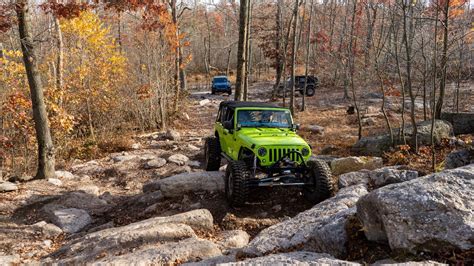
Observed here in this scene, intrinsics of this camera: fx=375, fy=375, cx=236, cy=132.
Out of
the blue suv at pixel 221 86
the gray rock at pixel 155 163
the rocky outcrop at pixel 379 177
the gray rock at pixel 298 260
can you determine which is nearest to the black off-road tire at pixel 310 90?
the blue suv at pixel 221 86

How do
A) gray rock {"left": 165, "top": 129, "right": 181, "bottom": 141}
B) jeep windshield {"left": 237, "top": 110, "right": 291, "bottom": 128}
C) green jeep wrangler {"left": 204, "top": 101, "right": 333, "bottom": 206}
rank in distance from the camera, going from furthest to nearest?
gray rock {"left": 165, "top": 129, "right": 181, "bottom": 141} < jeep windshield {"left": 237, "top": 110, "right": 291, "bottom": 128} < green jeep wrangler {"left": 204, "top": 101, "right": 333, "bottom": 206}

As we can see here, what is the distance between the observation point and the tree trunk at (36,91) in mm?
8508

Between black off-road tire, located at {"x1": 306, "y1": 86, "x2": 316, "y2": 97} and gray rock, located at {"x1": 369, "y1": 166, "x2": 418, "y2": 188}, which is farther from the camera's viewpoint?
black off-road tire, located at {"x1": 306, "y1": 86, "x2": 316, "y2": 97}

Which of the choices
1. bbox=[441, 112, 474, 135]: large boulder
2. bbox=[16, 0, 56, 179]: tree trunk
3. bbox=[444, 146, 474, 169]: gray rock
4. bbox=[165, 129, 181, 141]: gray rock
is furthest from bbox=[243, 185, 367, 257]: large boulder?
bbox=[165, 129, 181, 141]: gray rock

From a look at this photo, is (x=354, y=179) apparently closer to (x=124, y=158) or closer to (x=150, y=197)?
(x=150, y=197)

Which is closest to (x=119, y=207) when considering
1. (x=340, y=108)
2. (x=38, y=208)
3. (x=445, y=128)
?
(x=38, y=208)

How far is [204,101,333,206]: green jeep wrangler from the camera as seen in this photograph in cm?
650

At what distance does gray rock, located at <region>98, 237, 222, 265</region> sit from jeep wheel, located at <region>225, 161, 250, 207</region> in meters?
1.41

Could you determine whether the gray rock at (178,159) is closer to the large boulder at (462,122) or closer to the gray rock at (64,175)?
the gray rock at (64,175)

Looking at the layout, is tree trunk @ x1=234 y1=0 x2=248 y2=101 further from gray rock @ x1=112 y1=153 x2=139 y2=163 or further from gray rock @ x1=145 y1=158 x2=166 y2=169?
gray rock @ x1=112 y1=153 x2=139 y2=163

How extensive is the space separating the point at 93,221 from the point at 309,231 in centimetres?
474

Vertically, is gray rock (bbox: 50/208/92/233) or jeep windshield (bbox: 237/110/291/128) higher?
jeep windshield (bbox: 237/110/291/128)

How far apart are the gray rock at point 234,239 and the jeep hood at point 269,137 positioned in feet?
5.44

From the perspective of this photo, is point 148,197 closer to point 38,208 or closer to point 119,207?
point 119,207
